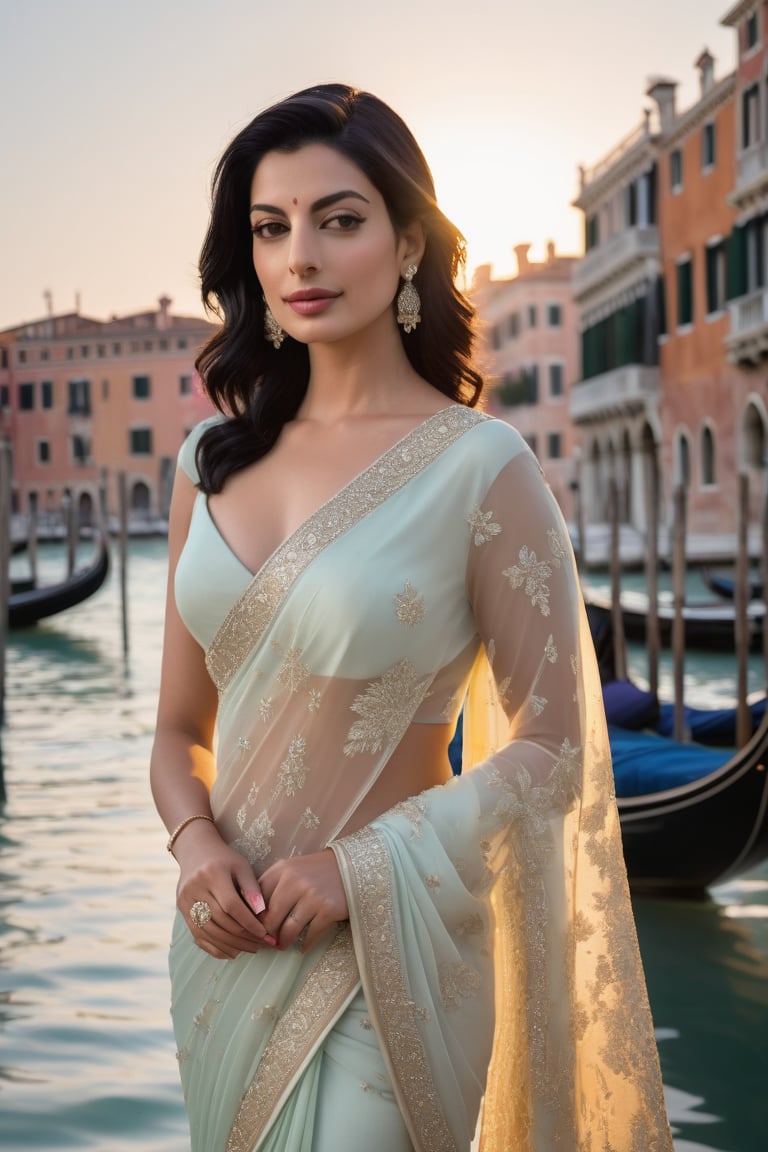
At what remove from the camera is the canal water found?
2838 millimetres

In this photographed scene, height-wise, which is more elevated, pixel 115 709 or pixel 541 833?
pixel 541 833

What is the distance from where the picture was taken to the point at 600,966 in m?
1.21

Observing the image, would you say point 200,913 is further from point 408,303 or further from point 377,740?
point 408,303

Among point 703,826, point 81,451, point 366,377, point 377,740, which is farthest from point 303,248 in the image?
point 81,451

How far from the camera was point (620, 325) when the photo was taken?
20875 mm

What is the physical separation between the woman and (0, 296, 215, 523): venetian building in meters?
37.2

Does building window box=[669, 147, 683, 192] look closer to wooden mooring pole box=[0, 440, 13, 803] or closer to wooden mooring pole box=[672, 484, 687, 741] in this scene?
wooden mooring pole box=[672, 484, 687, 741]

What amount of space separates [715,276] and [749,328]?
7.12ft

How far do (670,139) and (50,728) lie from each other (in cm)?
1379

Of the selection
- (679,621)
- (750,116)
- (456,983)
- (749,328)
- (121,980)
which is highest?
(750,116)

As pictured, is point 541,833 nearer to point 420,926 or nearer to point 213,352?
point 420,926

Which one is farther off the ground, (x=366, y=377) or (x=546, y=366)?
(x=546, y=366)

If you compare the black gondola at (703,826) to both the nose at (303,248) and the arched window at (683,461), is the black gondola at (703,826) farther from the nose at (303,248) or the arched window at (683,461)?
the arched window at (683,461)

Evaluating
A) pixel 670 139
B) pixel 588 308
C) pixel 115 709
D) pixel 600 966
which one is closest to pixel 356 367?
pixel 600 966
